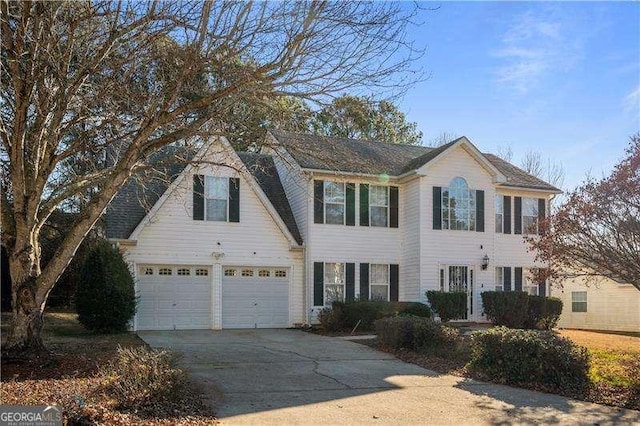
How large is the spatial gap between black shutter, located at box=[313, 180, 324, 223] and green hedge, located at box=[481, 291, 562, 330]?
667 cm

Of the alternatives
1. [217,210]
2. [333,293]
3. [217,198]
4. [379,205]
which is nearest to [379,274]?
[333,293]

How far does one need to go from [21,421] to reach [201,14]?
6558 mm

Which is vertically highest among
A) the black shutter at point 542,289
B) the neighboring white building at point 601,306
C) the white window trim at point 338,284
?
the white window trim at point 338,284

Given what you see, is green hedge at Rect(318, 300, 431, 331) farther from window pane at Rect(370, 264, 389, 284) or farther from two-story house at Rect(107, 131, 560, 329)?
window pane at Rect(370, 264, 389, 284)

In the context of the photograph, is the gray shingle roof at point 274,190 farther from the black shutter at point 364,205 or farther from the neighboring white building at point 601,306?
the neighboring white building at point 601,306

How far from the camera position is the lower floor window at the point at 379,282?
22875mm

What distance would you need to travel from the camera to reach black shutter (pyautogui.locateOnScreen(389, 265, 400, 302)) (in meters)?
23.1

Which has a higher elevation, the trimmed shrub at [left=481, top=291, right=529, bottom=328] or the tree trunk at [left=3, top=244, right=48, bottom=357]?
the tree trunk at [left=3, top=244, right=48, bottom=357]

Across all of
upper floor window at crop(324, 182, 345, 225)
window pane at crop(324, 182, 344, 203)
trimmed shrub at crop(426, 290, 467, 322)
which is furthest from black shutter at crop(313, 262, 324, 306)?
trimmed shrub at crop(426, 290, 467, 322)

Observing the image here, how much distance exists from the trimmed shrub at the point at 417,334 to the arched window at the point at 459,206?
28.0 feet

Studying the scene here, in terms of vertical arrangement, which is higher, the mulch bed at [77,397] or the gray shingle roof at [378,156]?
the gray shingle roof at [378,156]

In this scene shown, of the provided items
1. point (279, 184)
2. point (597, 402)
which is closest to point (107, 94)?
point (597, 402)

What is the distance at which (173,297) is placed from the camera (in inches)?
803

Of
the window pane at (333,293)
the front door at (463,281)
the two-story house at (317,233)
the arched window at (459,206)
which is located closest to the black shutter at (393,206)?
the two-story house at (317,233)
